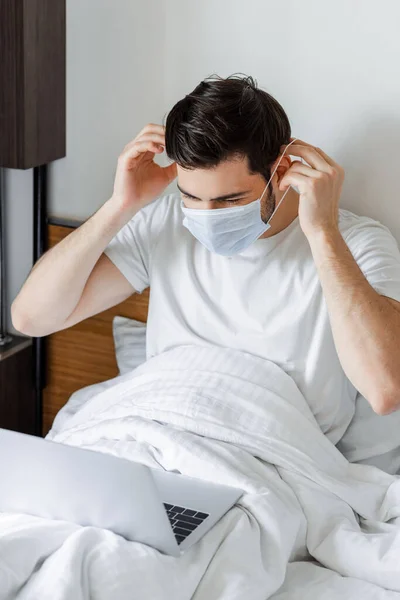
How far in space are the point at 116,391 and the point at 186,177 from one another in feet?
1.63

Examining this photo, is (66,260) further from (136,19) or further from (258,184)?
(136,19)

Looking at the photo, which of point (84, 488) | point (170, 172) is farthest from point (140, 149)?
point (84, 488)

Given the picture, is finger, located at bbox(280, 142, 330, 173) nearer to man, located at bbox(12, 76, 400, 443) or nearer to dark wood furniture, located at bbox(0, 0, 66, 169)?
man, located at bbox(12, 76, 400, 443)

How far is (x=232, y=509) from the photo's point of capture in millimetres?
1416

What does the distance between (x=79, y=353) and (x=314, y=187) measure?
3.07 ft

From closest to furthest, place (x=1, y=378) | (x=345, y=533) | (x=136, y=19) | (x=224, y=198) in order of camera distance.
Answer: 1. (x=345, y=533)
2. (x=224, y=198)
3. (x=136, y=19)
4. (x=1, y=378)

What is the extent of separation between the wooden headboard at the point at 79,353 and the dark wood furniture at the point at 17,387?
54mm

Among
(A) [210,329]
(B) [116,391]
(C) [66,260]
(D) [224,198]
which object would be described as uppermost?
(D) [224,198]

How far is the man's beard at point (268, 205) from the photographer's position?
5.34 ft

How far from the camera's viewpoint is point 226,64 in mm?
1947

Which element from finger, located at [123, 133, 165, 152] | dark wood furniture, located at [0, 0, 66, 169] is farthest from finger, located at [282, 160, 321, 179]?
dark wood furniture, located at [0, 0, 66, 169]

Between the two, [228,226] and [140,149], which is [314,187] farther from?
[140,149]

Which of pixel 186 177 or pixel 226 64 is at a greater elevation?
pixel 226 64

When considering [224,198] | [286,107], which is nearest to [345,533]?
A: [224,198]
